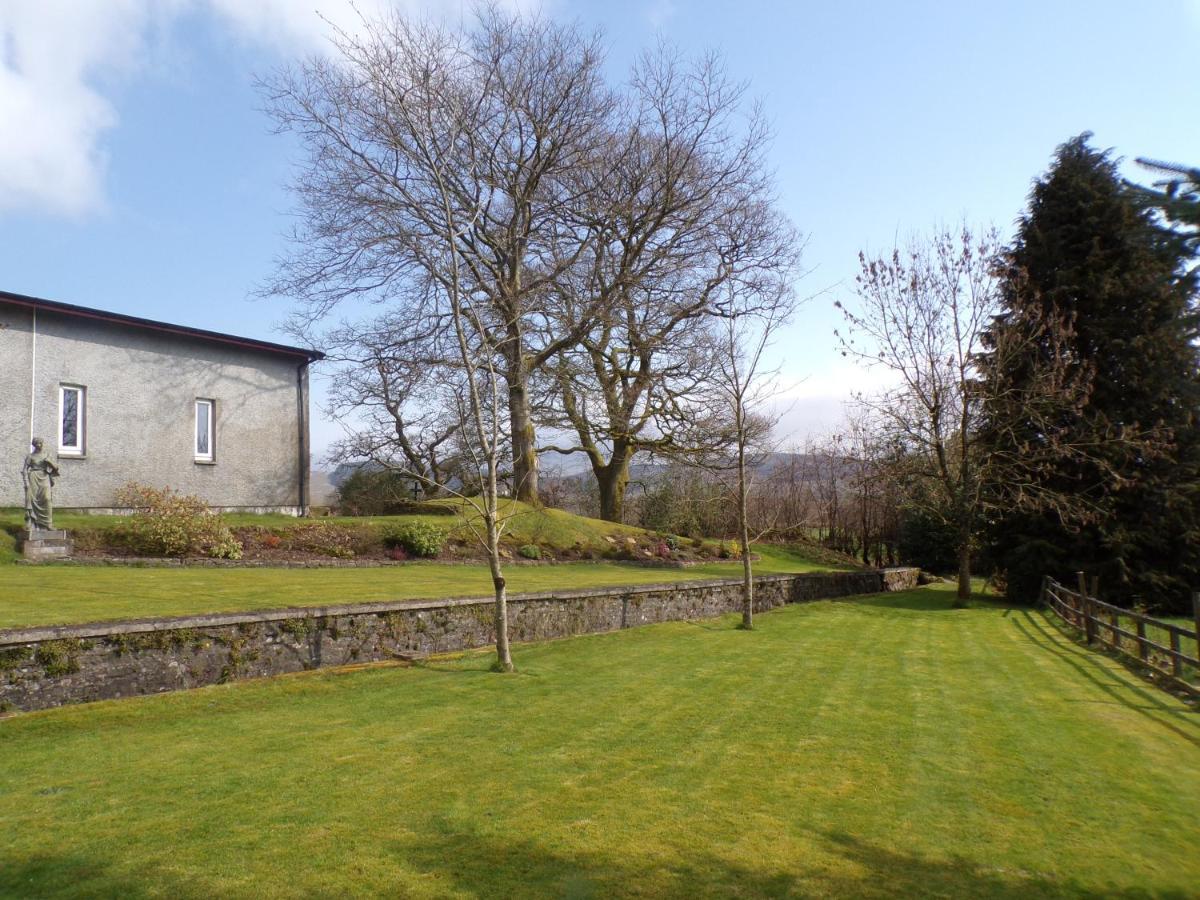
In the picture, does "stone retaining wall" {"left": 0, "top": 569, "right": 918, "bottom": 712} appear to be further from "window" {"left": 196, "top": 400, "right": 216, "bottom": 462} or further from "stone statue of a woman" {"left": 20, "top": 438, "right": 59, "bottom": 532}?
"window" {"left": 196, "top": 400, "right": 216, "bottom": 462}

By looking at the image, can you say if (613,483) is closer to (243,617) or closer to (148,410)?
(148,410)

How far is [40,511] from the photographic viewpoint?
1545 cm

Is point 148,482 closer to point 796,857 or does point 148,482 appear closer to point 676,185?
point 676,185

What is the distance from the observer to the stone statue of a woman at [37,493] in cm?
1529

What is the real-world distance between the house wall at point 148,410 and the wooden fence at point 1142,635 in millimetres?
19135

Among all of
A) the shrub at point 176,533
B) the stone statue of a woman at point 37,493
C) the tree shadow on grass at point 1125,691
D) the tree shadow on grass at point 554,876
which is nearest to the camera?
the tree shadow on grass at point 554,876

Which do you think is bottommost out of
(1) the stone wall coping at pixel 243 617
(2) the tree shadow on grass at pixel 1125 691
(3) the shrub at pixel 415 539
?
(2) the tree shadow on grass at pixel 1125 691

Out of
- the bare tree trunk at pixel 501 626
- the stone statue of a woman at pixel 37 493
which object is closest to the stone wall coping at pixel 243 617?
the bare tree trunk at pixel 501 626

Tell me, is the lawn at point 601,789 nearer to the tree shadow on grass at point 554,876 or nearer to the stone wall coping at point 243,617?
the tree shadow on grass at point 554,876

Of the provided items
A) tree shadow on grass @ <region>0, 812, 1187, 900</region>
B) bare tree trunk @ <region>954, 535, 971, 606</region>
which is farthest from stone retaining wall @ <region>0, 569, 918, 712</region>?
bare tree trunk @ <region>954, 535, 971, 606</region>

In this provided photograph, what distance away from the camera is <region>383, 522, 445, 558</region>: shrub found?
20016 mm

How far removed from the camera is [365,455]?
99.9 ft

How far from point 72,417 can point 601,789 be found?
1804cm

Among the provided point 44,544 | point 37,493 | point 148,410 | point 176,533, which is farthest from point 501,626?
point 148,410
